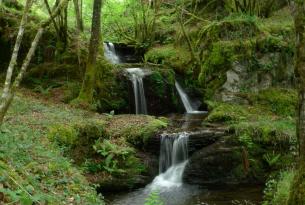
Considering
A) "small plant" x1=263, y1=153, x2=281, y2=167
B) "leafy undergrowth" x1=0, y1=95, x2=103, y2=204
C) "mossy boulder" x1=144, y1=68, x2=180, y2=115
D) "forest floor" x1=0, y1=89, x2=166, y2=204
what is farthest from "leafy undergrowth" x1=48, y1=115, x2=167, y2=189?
"mossy boulder" x1=144, y1=68, x2=180, y2=115

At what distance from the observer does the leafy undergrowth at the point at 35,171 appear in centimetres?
506

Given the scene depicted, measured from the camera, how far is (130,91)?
625 inches

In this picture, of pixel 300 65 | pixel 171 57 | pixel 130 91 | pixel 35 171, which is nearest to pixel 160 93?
pixel 130 91

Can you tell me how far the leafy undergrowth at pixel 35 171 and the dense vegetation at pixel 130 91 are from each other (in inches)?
1.4

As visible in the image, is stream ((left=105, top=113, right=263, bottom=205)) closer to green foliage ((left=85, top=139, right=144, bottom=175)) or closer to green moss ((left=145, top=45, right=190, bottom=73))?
green foliage ((left=85, top=139, right=144, bottom=175))

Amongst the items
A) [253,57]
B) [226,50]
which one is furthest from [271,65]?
[226,50]

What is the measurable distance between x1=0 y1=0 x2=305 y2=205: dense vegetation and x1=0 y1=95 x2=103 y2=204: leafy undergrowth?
35 millimetres

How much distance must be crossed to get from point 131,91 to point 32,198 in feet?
36.7

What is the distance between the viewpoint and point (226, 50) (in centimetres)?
1609

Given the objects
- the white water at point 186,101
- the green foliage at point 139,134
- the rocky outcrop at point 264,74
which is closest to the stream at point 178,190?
the green foliage at point 139,134

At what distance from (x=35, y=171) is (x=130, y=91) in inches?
366

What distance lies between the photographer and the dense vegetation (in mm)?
7742

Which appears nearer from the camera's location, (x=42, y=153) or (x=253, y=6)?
(x=42, y=153)

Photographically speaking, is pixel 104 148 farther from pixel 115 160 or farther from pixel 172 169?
pixel 172 169
